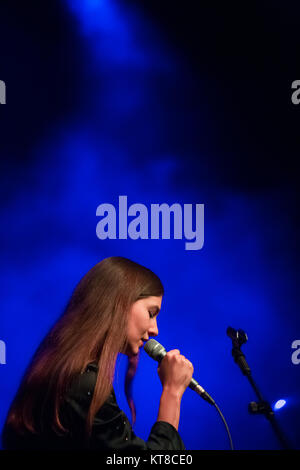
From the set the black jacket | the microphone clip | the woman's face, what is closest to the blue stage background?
the microphone clip

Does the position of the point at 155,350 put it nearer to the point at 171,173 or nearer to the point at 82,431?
the point at 82,431

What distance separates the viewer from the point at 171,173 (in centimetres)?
284

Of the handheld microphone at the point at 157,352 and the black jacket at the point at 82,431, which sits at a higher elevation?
the handheld microphone at the point at 157,352

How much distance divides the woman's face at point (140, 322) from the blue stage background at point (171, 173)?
4.01ft

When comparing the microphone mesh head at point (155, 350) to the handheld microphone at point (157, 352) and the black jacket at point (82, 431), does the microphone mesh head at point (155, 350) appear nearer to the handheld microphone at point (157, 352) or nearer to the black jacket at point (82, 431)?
the handheld microphone at point (157, 352)

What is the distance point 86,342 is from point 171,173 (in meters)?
1.67

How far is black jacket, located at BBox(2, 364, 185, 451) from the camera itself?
1.22 meters

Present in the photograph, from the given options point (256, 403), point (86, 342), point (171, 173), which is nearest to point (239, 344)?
point (256, 403)

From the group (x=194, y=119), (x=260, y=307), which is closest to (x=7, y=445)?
(x=260, y=307)

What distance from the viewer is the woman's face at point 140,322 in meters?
1.44

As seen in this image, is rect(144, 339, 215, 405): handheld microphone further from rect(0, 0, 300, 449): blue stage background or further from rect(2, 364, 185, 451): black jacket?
rect(0, 0, 300, 449): blue stage background

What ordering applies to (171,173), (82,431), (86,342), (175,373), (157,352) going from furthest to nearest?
(171,173), (157,352), (175,373), (86,342), (82,431)

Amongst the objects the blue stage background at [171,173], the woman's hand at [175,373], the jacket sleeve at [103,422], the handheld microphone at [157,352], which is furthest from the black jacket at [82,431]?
the blue stage background at [171,173]

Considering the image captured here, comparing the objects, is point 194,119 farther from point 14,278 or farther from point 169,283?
point 14,278
